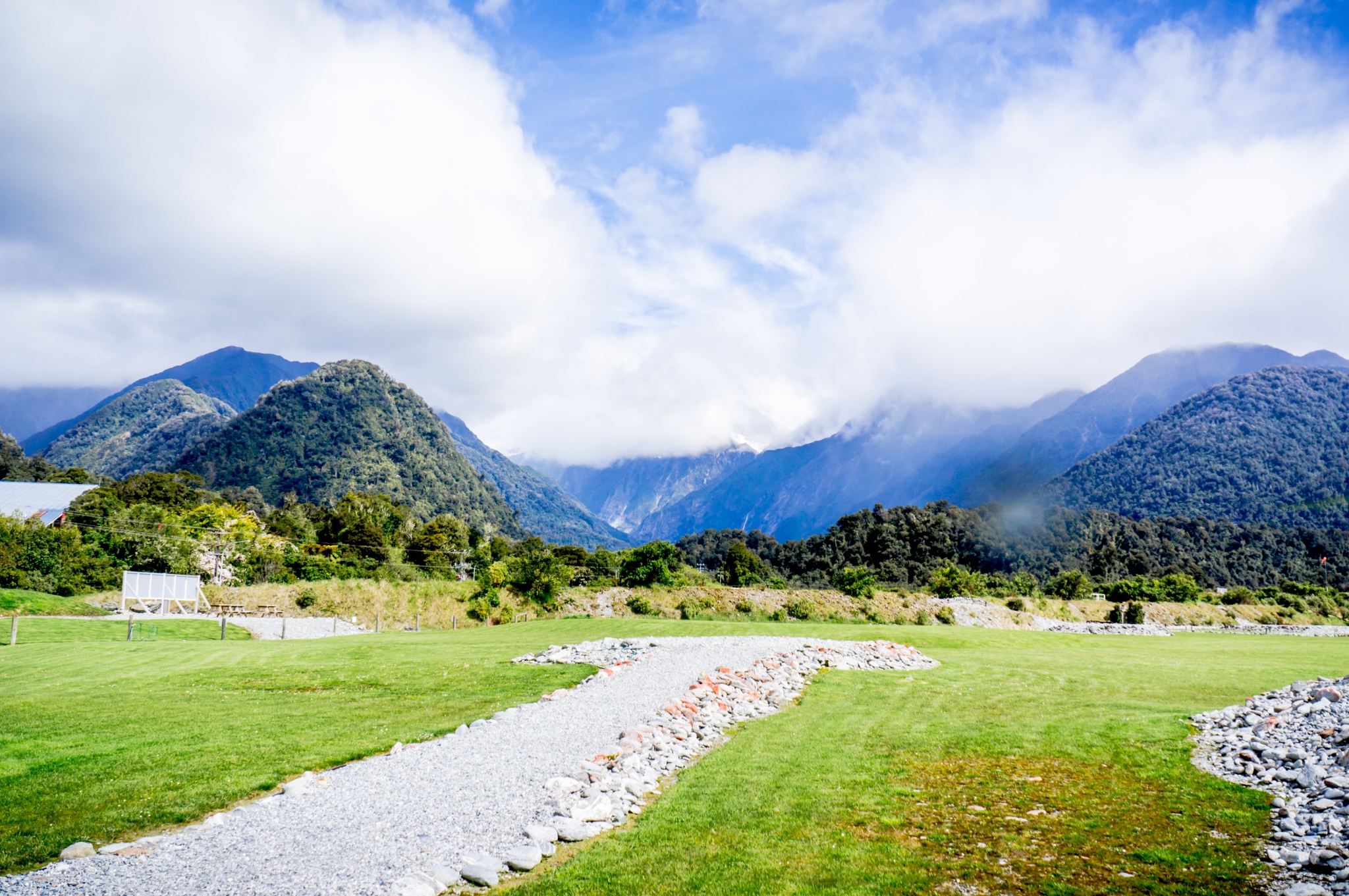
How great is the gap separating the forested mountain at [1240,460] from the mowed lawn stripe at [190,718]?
113 m

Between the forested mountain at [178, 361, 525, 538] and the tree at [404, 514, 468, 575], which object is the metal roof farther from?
the forested mountain at [178, 361, 525, 538]

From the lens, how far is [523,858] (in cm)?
671

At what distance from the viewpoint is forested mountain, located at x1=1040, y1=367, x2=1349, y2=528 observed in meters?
102

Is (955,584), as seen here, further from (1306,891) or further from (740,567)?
(1306,891)

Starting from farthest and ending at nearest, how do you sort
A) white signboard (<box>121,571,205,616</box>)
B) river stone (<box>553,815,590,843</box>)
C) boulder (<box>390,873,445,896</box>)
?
white signboard (<box>121,571,205,616</box>)
river stone (<box>553,815,590,843</box>)
boulder (<box>390,873,445,896</box>)

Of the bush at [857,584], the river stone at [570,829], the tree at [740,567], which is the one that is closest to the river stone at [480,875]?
the river stone at [570,829]

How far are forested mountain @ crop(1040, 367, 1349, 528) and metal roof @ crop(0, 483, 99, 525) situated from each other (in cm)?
14005

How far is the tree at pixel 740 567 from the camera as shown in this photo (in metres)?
66.9

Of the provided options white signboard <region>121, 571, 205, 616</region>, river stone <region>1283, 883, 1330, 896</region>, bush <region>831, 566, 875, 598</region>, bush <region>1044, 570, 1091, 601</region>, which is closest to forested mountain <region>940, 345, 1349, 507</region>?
bush <region>1044, 570, 1091, 601</region>

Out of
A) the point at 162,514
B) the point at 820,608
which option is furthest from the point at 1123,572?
the point at 162,514

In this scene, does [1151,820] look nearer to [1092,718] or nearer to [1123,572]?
[1092,718]

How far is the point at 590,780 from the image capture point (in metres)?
9.16

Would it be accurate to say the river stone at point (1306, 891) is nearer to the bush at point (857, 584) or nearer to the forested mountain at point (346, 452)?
the bush at point (857, 584)

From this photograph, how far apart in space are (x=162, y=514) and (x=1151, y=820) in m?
77.5
